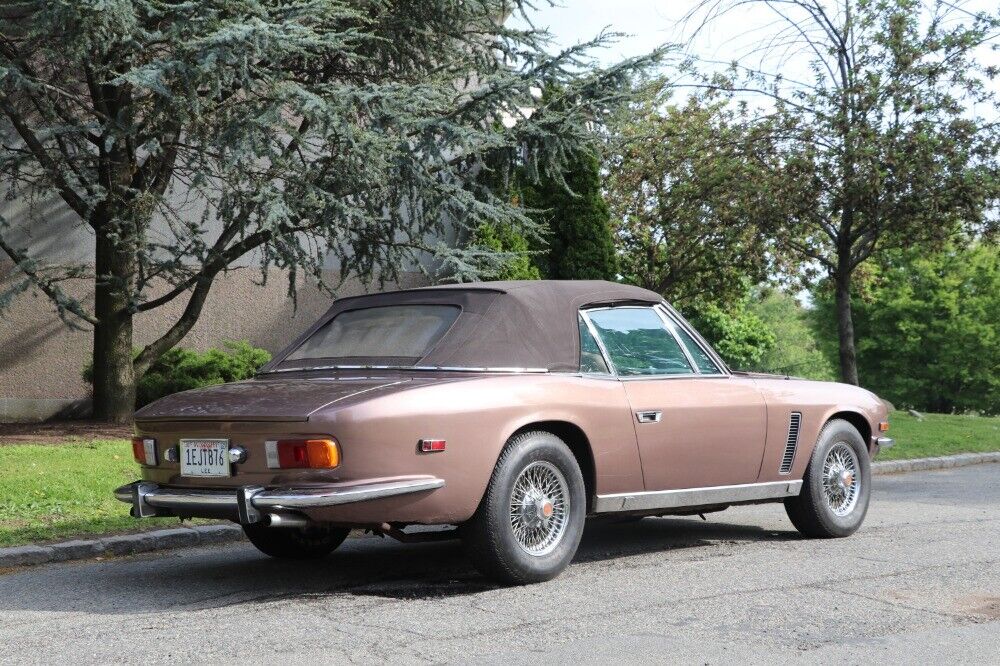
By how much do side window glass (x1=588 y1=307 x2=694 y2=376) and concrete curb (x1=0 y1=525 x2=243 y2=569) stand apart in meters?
2.82

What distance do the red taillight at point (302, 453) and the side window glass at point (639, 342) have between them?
1952mm

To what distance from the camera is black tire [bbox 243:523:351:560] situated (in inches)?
273

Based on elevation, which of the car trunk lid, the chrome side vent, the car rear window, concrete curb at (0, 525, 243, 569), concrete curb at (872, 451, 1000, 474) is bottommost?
concrete curb at (872, 451, 1000, 474)

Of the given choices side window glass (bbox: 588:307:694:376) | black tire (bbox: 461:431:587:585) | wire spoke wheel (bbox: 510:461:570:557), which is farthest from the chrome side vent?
wire spoke wheel (bbox: 510:461:570:557)

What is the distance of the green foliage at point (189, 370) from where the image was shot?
52.5 feet

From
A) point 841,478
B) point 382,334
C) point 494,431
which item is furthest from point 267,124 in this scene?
point 494,431

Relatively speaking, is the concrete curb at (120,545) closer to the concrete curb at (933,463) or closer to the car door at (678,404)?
the car door at (678,404)

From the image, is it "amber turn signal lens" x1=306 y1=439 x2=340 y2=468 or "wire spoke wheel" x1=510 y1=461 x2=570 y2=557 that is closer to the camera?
"amber turn signal lens" x1=306 y1=439 x2=340 y2=468

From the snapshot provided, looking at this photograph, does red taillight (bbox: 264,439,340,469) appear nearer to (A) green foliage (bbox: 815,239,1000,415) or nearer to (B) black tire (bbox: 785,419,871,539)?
(B) black tire (bbox: 785,419,871,539)

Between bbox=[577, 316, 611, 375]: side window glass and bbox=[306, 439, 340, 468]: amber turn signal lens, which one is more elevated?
bbox=[577, 316, 611, 375]: side window glass

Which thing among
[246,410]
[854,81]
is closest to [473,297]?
[246,410]

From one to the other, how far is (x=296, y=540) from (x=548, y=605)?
2.04 meters

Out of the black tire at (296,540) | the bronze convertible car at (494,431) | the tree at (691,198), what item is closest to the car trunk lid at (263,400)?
the bronze convertible car at (494,431)

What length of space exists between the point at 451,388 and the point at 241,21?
7666 mm
